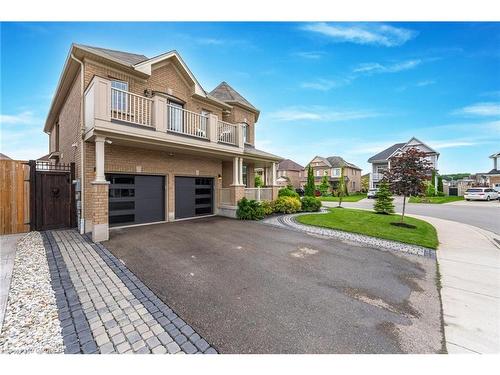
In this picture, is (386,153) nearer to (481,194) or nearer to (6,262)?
(481,194)

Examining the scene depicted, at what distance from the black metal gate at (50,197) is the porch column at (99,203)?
8.27 feet

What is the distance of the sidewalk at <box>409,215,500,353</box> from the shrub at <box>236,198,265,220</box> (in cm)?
690

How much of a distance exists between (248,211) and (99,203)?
6.15 m

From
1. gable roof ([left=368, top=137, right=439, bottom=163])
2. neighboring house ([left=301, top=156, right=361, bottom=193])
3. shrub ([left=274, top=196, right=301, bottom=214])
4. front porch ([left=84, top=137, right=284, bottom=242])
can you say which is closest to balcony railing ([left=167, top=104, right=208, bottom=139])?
front porch ([left=84, top=137, right=284, bottom=242])

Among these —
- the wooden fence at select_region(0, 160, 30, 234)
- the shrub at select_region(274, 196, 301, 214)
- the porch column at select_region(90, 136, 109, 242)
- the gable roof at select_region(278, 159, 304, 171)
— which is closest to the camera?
A: the porch column at select_region(90, 136, 109, 242)

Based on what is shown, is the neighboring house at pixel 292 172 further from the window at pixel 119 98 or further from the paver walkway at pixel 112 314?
the paver walkway at pixel 112 314

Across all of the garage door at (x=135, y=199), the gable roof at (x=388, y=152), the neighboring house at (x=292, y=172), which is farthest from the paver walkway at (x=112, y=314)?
the neighboring house at (x=292, y=172)

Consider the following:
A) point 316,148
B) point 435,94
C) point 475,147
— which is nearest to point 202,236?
point 435,94

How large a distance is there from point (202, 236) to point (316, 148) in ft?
139

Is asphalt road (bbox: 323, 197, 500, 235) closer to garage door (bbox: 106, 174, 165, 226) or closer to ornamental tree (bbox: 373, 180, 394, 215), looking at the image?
ornamental tree (bbox: 373, 180, 394, 215)

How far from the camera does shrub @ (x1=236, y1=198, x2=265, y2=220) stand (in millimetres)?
10461

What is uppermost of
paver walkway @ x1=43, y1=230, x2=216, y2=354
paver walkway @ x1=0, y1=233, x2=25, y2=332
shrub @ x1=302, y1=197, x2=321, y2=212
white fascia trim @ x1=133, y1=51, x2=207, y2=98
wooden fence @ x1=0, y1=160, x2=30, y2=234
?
white fascia trim @ x1=133, y1=51, x2=207, y2=98

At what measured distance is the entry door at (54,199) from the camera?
7434mm
